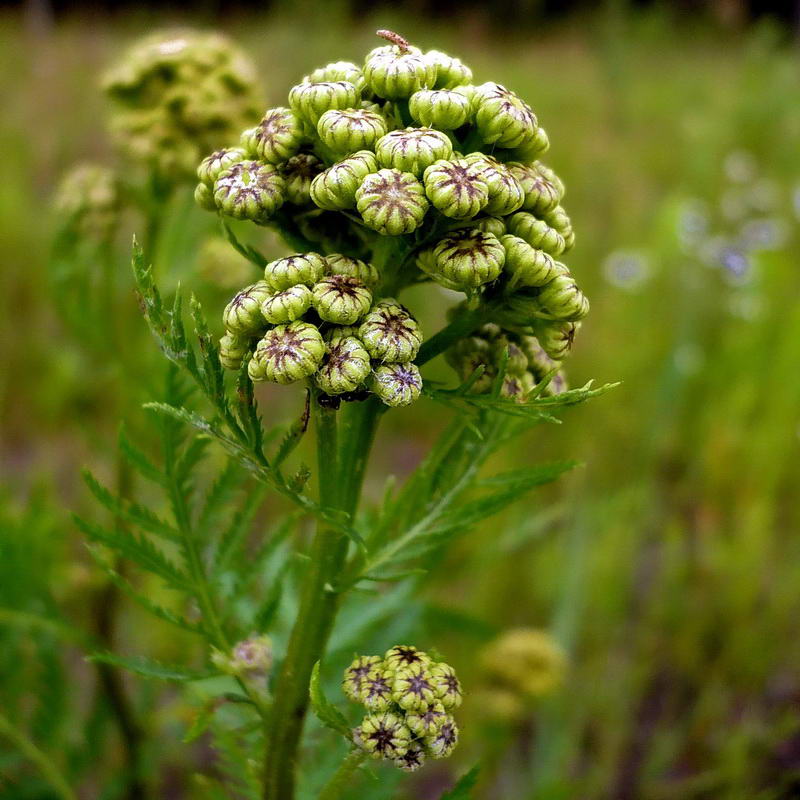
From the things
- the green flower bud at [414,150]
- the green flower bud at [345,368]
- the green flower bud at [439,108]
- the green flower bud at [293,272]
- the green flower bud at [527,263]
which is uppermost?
the green flower bud at [439,108]

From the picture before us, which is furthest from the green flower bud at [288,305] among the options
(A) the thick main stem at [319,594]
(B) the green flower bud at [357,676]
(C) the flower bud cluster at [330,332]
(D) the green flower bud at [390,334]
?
(B) the green flower bud at [357,676]

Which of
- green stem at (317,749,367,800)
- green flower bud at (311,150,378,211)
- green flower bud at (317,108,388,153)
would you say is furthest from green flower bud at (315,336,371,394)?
green stem at (317,749,367,800)

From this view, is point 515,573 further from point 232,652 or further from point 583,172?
point 583,172

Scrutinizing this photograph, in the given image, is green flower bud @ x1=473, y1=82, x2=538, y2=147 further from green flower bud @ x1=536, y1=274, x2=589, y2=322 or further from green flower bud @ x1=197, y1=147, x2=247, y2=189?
green flower bud @ x1=197, y1=147, x2=247, y2=189

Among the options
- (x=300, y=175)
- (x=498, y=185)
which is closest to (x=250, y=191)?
(x=300, y=175)

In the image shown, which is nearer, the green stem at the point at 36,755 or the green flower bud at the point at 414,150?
the green flower bud at the point at 414,150

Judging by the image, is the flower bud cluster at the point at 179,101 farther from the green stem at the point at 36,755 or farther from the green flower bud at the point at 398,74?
the green stem at the point at 36,755

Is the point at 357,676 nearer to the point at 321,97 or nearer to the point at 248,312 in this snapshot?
the point at 248,312
